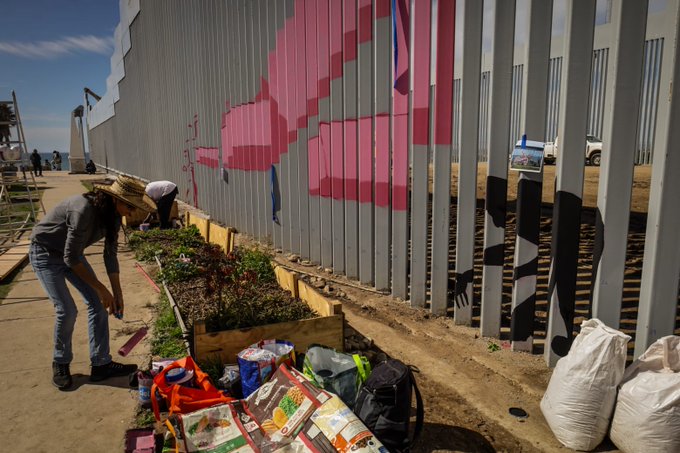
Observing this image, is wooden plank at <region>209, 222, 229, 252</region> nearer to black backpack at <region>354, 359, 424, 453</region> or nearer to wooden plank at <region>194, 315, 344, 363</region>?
wooden plank at <region>194, 315, 344, 363</region>

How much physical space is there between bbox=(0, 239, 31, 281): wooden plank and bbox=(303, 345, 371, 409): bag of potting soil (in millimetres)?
6733

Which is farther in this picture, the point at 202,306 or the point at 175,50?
the point at 175,50

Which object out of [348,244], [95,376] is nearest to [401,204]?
[348,244]

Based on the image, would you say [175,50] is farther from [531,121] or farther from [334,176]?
[531,121]

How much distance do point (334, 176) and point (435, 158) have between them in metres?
2.15

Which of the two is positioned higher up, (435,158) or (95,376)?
(435,158)

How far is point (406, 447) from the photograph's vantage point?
2822 mm

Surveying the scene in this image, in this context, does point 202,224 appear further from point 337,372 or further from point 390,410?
point 390,410

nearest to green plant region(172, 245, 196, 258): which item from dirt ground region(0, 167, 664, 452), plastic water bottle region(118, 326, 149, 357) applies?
dirt ground region(0, 167, 664, 452)

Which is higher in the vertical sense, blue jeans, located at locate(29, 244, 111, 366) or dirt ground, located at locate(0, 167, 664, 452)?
blue jeans, located at locate(29, 244, 111, 366)

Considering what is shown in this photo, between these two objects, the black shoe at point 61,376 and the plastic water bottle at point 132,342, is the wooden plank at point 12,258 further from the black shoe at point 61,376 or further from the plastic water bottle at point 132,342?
the black shoe at point 61,376

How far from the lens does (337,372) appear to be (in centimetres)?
318

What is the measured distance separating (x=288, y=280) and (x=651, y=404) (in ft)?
12.9

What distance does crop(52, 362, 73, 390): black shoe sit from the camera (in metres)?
3.94
